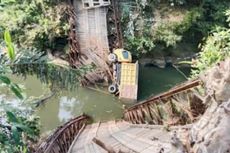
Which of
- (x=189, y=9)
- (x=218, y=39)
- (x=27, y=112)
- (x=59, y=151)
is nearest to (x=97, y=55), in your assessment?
(x=189, y=9)

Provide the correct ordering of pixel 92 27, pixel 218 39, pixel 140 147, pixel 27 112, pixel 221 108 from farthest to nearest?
1. pixel 92 27
2. pixel 27 112
3. pixel 218 39
4. pixel 140 147
5. pixel 221 108

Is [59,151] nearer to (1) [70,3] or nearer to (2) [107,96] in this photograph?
(2) [107,96]

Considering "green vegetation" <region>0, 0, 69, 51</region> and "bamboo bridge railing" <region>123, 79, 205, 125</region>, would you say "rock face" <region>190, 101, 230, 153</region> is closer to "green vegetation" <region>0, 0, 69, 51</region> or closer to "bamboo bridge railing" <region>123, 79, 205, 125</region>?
"bamboo bridge railing" <region>123, 79, 205, 125</region>

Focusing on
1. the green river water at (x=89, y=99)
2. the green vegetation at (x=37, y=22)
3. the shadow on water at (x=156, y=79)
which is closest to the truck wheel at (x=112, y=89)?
the green river water at (x=89, y=99)

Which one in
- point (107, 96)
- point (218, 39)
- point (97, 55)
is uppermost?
point (218, 39)

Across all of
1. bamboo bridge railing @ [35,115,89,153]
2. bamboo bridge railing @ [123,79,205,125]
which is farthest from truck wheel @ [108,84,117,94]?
bamboo bridge railing @ [123,79,205,125]

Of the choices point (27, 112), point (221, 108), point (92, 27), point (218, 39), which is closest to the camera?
point (221, 108)

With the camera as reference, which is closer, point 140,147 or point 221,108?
point 221,108
